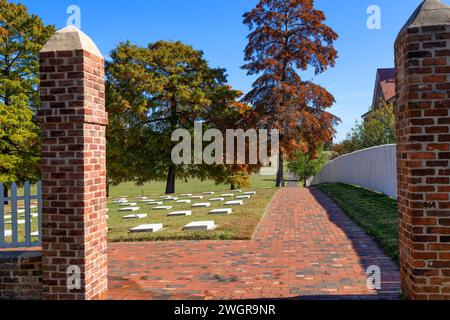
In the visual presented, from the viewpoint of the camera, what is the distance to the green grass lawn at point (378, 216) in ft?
23.5

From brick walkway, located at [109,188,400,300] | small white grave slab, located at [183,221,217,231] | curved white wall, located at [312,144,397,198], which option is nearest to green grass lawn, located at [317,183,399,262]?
brick walkway, located at [109,188,400,300]

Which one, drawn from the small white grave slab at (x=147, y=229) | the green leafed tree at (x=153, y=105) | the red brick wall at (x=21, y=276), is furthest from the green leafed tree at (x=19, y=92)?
the red brick wall at (x=21, y=276)

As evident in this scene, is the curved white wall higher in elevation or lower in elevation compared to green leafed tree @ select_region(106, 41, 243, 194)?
lower

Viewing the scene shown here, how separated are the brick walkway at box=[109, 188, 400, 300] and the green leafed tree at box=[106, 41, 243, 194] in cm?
1815

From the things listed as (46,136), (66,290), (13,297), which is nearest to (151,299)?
(66,290)

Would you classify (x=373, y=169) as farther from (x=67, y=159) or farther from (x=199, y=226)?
(x=67, y=159)

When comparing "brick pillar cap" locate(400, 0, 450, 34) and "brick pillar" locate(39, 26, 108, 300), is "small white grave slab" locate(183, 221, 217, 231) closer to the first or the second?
"brick pillar" locate(39, 26, 108, 300)

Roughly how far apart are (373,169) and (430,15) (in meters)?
12.9

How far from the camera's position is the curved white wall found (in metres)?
13.1

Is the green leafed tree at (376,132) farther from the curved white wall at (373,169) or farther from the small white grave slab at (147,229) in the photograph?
the small white grave slab at (147,229)

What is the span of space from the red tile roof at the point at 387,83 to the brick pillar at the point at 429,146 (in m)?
44.7

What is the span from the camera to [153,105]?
26.9 m

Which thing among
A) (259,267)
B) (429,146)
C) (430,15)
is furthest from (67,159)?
(430,15)

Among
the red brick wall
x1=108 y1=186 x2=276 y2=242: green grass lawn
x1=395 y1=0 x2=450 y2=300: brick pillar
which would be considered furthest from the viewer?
x1=108 y1=186 x2=276 y2=242: green grass lawn
